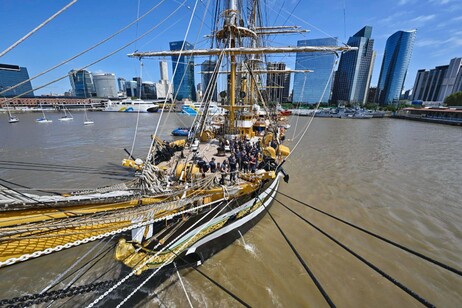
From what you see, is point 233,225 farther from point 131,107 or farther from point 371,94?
point 371,94

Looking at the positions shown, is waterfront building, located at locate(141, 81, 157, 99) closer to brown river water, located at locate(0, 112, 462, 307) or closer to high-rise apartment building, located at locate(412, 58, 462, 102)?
brown river water, located at locate(0, 112, 462, 307)

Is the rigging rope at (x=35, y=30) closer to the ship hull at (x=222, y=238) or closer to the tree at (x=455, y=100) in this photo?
the ship hull at (x=222, y=238)

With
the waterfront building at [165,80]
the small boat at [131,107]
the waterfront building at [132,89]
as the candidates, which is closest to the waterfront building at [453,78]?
the waterfront building at [165,80]

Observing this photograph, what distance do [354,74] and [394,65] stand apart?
61.4 m

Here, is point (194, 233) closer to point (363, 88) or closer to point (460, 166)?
point (460, 166)

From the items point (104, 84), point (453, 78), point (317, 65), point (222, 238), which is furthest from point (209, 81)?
point (104, 84)

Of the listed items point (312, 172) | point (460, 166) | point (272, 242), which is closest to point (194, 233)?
point (272, 242)

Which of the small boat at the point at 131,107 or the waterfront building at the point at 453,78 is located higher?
the waterfront building at the point at 453,78

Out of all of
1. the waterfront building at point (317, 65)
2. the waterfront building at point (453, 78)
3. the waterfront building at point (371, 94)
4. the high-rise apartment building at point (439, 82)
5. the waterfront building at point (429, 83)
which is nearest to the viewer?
the waterfront building at point (317, 65)

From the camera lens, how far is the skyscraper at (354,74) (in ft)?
241

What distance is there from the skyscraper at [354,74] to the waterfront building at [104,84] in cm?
17175

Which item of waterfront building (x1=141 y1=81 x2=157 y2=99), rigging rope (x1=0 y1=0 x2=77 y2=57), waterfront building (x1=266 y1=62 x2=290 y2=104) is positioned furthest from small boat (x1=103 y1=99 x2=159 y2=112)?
rigging rope (x1=0 y1=0 x2=77 y2=57)

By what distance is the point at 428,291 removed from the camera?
257 inches

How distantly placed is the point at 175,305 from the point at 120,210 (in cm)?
379
